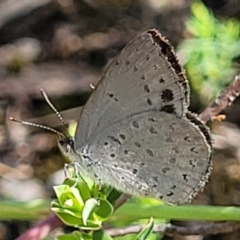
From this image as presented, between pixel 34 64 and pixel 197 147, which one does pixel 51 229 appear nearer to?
pixel 197 147

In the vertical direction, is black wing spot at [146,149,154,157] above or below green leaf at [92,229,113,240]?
above

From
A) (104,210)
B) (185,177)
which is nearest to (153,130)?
(185,177)

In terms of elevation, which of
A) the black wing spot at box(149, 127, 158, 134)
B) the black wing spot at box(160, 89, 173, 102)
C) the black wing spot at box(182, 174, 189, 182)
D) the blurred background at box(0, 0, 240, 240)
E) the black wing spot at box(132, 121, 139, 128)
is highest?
the black wing spot at box(160, 89, 173, 102)

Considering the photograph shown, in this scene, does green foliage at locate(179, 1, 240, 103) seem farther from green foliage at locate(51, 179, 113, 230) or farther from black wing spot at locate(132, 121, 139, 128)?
green foliage at locate(51, 179, 113, 230)

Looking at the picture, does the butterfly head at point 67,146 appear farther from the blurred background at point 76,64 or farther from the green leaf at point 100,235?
the blurred background at point 76,64

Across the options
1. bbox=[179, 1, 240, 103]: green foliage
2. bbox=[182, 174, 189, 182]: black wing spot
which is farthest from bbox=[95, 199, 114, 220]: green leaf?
bbox=[179, 1, 240, 103]: green foliage

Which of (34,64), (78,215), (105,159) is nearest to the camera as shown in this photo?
(78,215)

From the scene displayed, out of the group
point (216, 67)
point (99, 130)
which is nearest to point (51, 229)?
point (99, 130)

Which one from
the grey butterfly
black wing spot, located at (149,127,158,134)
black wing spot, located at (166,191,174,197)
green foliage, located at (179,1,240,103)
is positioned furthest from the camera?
green foliage, located at (179,1,240,103)

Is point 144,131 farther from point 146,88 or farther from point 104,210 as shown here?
point 104,210
